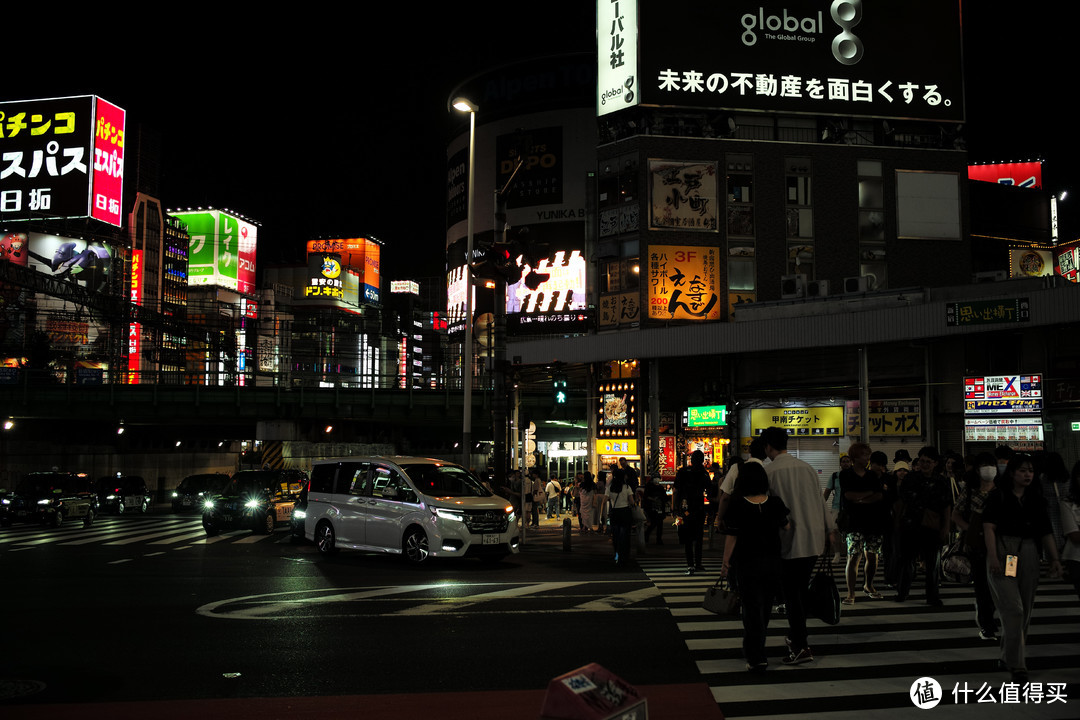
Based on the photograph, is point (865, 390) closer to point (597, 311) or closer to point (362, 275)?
point (597, 311)

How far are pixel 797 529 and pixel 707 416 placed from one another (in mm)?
24412

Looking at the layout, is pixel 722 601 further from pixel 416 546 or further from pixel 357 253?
pixel 357 253

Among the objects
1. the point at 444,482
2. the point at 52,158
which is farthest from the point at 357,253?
the point at 444,482

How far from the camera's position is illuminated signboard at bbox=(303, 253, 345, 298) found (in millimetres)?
140000

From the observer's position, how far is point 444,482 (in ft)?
57.3

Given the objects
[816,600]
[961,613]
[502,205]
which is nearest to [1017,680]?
[816,600]

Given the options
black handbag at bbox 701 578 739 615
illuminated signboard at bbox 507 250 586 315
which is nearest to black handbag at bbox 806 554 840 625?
black handbag at bbox 701 578 739 615

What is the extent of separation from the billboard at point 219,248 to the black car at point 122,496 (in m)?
91.4

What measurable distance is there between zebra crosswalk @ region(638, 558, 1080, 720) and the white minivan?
530 centimetres

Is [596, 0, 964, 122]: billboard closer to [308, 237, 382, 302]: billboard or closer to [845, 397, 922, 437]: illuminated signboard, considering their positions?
[845, 397, 922, 437]: illuminated signboard

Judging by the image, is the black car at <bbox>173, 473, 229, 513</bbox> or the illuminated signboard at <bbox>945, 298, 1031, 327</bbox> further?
the black car at <bbox>173, 473, 229, 513</bbox>

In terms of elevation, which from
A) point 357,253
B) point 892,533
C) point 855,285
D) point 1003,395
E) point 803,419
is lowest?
point 892,533

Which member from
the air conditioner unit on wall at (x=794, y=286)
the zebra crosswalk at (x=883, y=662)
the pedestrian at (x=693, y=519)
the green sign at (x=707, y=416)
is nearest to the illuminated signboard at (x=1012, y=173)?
the air conditioner unit on wall at (x=794, y=286)

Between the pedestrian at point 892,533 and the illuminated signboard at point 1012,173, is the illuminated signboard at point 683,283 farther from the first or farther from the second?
the illuminated signboard at point 1012,173
